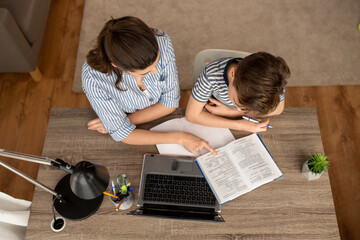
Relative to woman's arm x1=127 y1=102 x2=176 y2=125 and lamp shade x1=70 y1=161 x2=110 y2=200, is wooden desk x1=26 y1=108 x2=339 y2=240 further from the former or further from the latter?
lamp shade x1=70 y1=161 x2=110 y2=200

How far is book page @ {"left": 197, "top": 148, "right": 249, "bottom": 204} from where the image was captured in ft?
3.87

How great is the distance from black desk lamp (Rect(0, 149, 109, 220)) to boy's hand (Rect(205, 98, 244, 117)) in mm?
638

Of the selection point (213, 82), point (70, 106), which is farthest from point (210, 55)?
point (70, 106)

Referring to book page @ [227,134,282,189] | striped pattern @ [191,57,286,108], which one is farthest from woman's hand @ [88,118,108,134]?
book page @ [227,134,282,189]

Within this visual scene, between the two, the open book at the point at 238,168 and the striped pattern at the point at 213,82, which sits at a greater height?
the striped pattern at the point at 213,82

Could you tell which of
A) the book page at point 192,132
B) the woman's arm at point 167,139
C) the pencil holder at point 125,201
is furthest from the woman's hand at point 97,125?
the pencil holder at point 125,201

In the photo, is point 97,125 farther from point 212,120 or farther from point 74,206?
point 212,120

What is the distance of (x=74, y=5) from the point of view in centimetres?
270

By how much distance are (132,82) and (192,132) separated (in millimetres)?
356

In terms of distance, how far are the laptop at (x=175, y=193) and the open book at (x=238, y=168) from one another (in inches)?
1.6

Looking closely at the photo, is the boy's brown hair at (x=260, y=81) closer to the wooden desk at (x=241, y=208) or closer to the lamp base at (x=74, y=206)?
the wooden desk at (x=241, y=208)

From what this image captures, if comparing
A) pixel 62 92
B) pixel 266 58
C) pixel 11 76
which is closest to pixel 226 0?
pixel 62 92

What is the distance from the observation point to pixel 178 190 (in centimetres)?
119

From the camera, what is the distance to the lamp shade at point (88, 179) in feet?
2.77
